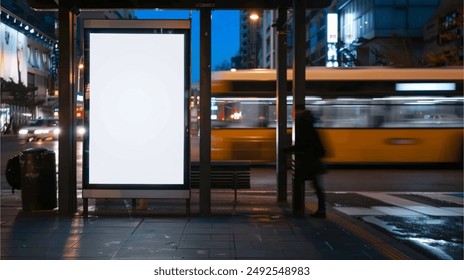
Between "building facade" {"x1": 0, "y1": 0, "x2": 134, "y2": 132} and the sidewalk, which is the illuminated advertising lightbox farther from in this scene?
"building facade" {"x1": 0, "y1": 0, "x2": 134, "y2": 132}

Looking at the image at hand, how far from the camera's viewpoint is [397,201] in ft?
41.8

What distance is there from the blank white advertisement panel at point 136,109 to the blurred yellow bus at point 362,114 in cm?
1010

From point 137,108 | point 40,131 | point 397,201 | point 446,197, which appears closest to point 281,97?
point 137,108

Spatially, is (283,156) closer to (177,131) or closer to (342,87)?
(177,131)

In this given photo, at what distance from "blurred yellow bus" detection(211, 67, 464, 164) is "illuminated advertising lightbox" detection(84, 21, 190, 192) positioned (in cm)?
1010

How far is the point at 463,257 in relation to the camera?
292 inches

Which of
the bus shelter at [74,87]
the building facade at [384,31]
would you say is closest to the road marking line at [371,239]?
the bus shelter at [74,87]

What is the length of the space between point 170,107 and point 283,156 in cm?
298

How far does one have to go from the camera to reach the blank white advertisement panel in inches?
367

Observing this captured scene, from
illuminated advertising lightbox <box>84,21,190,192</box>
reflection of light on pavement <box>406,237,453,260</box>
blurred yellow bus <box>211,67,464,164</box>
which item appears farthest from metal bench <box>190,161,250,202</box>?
blurred yellow bus <box>211,67,464,164</box>

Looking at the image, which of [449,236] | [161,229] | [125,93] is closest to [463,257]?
[449,236]

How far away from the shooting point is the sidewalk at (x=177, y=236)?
23.2ft

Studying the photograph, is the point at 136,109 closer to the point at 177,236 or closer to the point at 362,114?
the point at 177,236

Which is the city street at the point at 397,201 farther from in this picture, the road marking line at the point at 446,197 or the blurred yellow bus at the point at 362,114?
the blurred yellow bus at the point at 362,114
